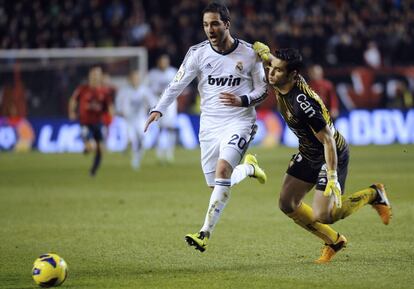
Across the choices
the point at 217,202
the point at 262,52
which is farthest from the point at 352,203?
the point at 262,52

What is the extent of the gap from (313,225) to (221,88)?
6.02 ft

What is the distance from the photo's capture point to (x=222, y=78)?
10125mm

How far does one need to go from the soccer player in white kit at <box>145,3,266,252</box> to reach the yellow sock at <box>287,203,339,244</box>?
808 mm

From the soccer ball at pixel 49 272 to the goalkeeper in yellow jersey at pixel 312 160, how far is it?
2.53 meters

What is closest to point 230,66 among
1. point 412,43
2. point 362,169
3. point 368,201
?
point 368,201

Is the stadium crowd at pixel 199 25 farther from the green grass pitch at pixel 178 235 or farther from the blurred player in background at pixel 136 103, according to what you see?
the green grass pitch at pixel 178 235

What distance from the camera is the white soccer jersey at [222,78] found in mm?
10094

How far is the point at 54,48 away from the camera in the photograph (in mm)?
31281

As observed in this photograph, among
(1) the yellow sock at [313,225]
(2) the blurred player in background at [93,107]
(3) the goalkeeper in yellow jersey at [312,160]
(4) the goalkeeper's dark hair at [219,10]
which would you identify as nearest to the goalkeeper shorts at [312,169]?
(3) the goalkeeper in yellow jersey at [312,160]

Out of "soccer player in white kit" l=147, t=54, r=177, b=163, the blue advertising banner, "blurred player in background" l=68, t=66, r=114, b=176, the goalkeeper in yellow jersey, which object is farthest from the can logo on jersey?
the blue advertising banner

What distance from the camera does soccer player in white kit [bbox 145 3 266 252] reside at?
9.89 m

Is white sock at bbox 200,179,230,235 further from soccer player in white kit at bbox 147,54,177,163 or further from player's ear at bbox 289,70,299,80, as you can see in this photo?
soccer player in white kit at bbox 147,54,177,163

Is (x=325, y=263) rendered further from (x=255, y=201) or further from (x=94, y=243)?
(x=255, y=201)

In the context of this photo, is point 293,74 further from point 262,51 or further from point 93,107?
point 93,107
